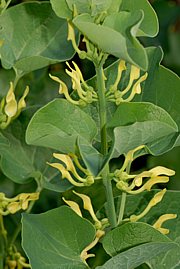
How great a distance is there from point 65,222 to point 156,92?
17 centimetres

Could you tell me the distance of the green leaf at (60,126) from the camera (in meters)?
0.62

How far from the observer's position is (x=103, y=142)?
665 millimetres

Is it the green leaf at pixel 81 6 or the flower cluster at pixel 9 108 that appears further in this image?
the flower cluster at pixel 9 108

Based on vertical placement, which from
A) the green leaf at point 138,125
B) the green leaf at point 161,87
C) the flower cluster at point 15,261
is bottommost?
the flower cluster at point 15,261

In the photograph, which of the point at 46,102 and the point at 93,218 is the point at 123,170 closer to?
the point at 93,218

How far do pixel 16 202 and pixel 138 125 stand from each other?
22cm

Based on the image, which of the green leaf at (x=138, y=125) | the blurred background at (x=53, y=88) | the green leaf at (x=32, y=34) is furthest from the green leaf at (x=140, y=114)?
the blurred background at (x=53, y=88)

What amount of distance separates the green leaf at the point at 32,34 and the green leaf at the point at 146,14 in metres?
0.18

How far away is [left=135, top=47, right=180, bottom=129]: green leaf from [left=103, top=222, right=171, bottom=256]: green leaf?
0.13m

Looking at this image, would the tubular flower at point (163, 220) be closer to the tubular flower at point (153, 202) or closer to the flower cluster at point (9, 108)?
the tubular flower at point (153, 202)

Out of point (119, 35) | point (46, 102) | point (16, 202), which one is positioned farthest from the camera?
point (46, 102)

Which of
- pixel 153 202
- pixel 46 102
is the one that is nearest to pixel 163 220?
pixel 153 202

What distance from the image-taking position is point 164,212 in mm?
756

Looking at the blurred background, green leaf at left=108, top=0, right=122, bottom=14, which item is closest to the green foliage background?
the blurred background
